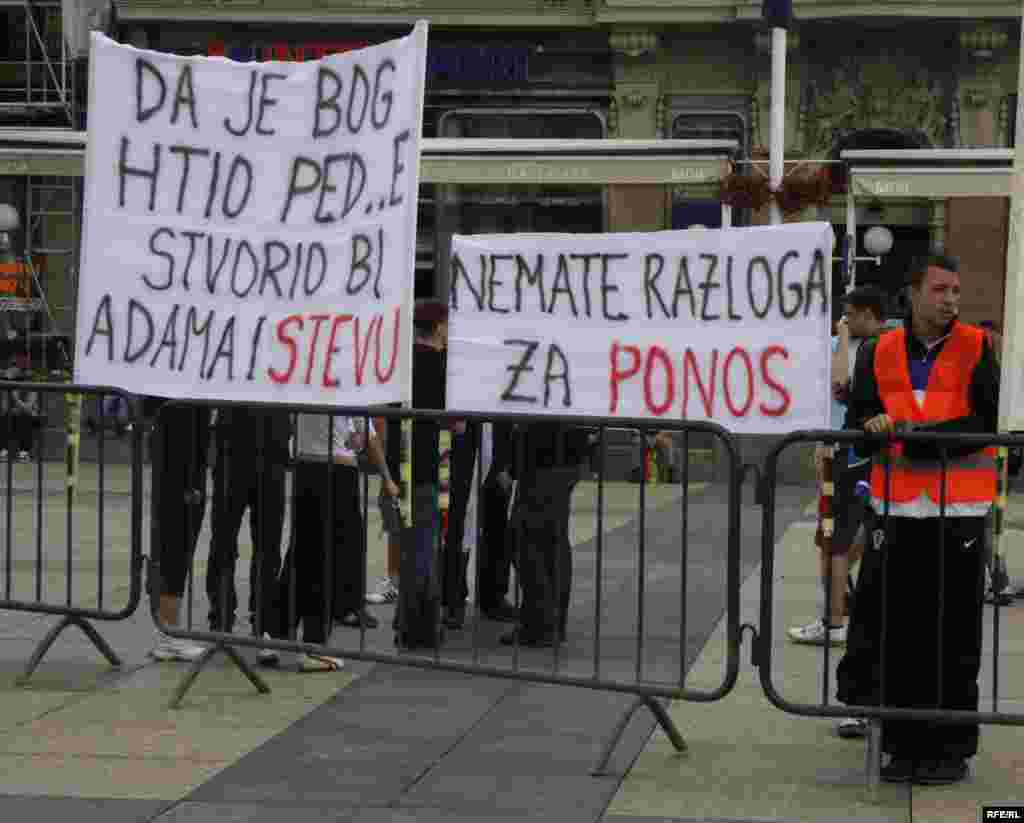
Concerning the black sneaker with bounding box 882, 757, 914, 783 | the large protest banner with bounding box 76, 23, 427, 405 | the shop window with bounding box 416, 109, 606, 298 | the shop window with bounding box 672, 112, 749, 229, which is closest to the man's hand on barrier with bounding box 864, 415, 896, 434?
the black sneaker with bounding box 882, 757, 914, 783

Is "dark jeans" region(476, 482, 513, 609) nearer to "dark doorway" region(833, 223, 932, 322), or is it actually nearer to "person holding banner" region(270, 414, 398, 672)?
"person holding banner" region(270, 414, 398, 672)

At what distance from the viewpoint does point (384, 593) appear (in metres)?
10.9

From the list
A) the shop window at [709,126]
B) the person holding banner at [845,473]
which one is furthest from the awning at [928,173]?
the person holding banner at [845,473]

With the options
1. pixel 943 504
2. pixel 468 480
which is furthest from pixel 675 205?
pixel 943 504

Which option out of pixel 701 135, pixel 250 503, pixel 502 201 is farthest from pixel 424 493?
pixel 701 135

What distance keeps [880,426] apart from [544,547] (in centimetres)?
170

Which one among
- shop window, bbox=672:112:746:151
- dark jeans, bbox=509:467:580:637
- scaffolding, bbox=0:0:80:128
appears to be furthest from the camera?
scaffolding, bbox=0:0:80:128

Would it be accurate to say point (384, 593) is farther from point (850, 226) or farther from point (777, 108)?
point (850, 226)

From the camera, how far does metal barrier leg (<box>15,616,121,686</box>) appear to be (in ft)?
28.2

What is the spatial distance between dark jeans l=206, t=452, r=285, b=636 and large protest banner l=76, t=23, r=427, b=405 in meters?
0.50

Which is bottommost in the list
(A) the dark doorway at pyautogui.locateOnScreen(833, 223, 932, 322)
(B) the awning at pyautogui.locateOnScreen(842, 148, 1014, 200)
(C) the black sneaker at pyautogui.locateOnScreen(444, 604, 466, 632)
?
(C) the black sneaker at pyautogui.locateOnScreen(444, 604, 466, 632)

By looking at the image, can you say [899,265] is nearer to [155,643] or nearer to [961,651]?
[155,643]

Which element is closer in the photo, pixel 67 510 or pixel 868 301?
pixel 67 510

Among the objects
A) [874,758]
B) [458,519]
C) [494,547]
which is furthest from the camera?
[458,519]
